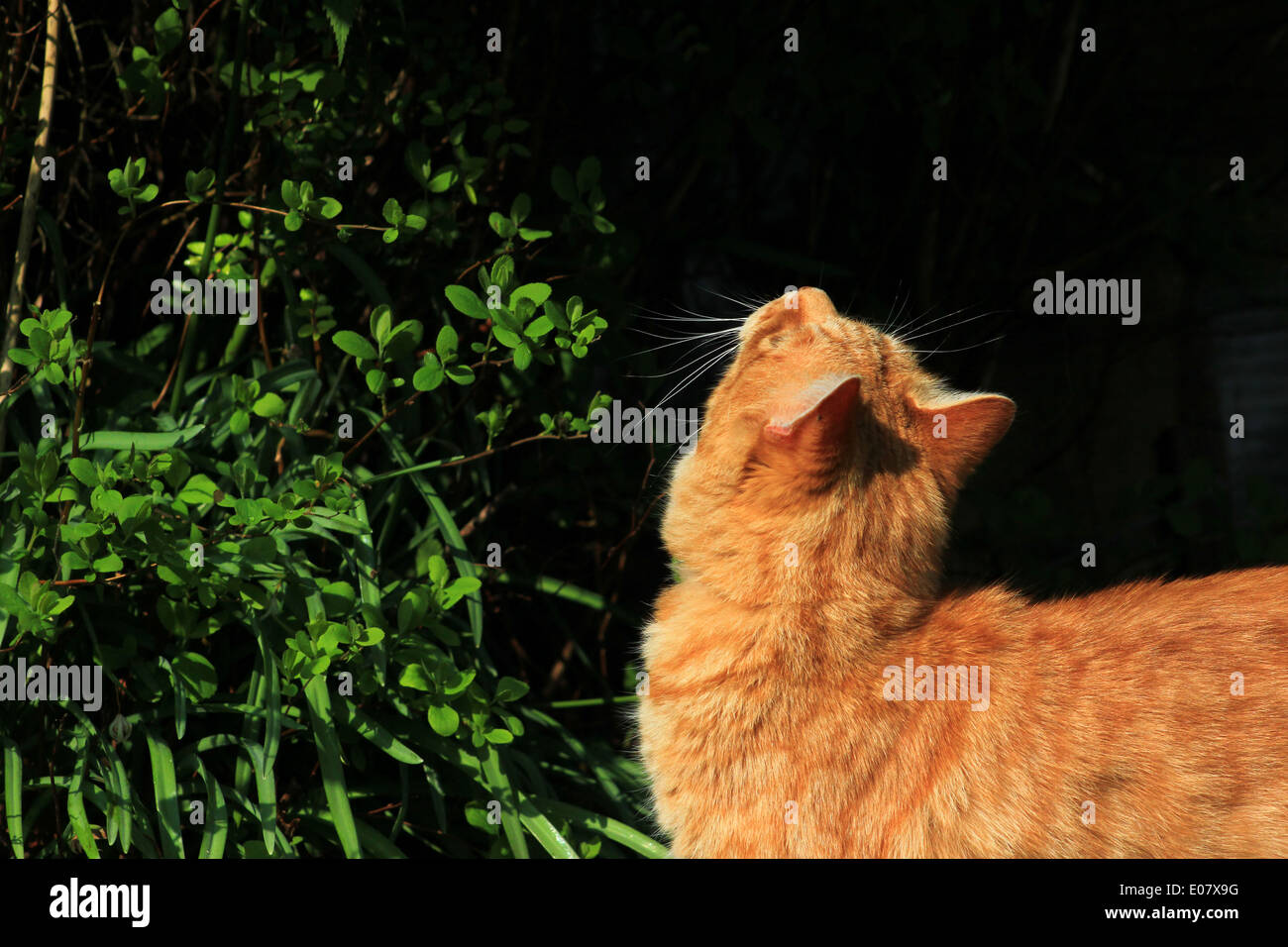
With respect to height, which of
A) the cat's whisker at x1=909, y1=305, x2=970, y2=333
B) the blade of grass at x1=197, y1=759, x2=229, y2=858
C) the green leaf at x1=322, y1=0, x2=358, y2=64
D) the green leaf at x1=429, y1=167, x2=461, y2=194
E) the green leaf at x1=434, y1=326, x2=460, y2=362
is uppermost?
the green leaf at x1=322, y1=0, x2=358, y2=64

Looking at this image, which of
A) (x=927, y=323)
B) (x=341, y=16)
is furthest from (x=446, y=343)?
(x=927, y=323)

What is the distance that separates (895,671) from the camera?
2035 millimetres

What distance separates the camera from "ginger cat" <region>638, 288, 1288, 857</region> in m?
1.89

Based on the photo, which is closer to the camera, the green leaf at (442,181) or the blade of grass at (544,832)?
the blade of grass at (544,832)

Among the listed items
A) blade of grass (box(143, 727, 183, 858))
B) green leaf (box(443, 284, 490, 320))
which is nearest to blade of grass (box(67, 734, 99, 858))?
blade of grass (box(143, 727, 183, 858))

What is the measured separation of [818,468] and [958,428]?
37cm

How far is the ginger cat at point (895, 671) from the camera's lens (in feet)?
6.22

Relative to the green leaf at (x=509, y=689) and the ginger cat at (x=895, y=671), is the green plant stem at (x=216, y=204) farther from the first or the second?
the ginger cat at (x=895, y=671)

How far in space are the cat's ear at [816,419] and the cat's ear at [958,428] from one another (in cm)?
25

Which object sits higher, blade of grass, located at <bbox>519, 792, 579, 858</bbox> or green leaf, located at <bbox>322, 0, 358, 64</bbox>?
green leaf, located at <bbox>322, 0, 358, 64</bbox>

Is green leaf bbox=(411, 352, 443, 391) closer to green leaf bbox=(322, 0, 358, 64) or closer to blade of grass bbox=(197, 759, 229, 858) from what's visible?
green leaf bbox=(322, 0, 358, 64)

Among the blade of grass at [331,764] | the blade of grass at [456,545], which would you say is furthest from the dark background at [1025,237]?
the blade of grass at [331,764]
